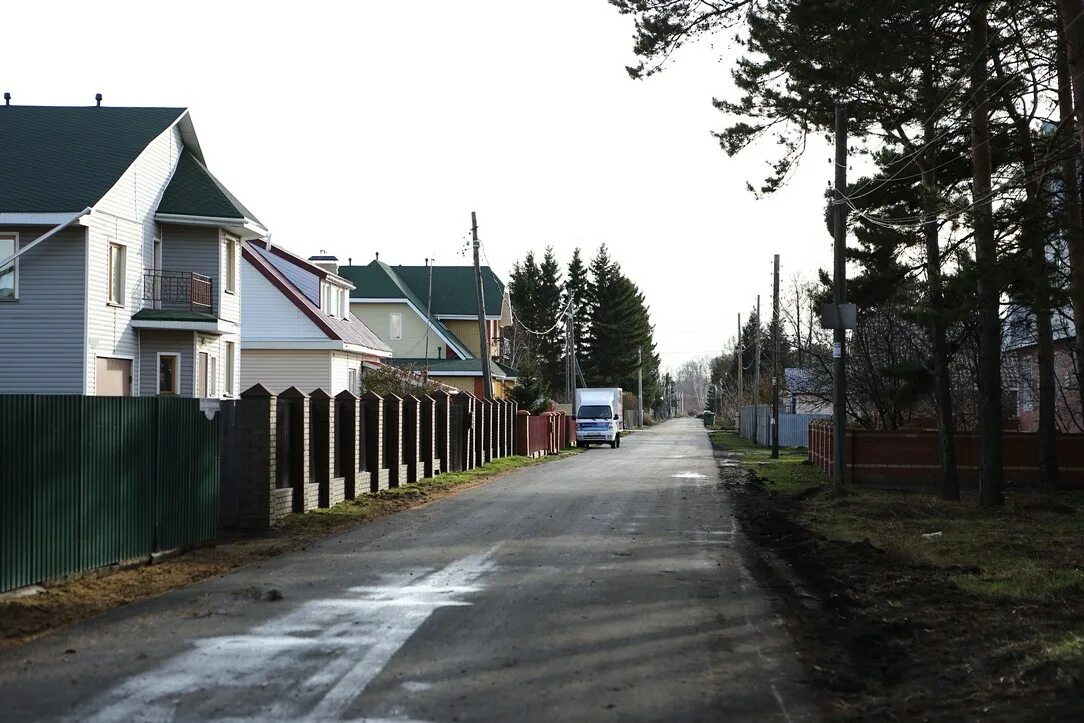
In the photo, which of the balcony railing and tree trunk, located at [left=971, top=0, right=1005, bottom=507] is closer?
→ tree trunk, located at [left=971, top=0, right=1005, bottom=507]

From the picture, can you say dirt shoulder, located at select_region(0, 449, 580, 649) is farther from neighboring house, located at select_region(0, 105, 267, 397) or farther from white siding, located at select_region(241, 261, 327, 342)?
white siding, located at select_region(241, 261, 327, 342)

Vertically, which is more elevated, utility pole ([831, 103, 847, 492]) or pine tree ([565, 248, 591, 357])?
pine tree ([565, 248, 591, 357])

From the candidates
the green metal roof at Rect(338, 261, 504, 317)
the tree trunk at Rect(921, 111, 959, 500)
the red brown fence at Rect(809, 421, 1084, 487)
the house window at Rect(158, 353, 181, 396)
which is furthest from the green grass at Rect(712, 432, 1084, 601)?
the green metal roof at Rect(338, 261, 504, 317)

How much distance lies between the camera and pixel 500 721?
20.1 feet

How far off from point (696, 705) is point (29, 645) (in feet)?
15.9

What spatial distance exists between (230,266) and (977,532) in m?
24.8

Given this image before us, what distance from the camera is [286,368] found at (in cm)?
4256

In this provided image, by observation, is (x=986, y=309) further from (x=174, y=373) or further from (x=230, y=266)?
(x=230, y=266)

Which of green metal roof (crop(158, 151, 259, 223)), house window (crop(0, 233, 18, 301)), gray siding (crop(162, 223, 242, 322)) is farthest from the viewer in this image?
gray siding (crop(162, 223, 242, 322))

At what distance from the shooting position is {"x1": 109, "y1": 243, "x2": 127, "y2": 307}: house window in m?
29.6

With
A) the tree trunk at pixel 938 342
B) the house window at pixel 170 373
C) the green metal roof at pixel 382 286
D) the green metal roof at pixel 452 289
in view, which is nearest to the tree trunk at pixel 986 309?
the tree trunk at pixel 938 342

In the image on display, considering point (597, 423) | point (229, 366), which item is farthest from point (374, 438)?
point (597, 423)

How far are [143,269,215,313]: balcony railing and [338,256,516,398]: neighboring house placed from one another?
24.0 metres

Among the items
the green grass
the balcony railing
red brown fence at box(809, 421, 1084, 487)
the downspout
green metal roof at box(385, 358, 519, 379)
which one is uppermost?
the downspout
